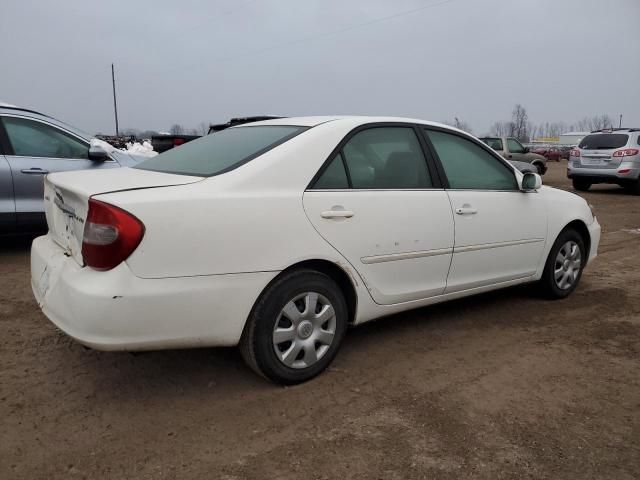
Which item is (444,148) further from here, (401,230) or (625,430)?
(625,430)

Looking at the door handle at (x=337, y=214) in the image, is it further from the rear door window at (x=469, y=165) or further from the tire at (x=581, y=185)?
the tire at (x=581, y=185)

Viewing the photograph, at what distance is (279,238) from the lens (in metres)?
2.74

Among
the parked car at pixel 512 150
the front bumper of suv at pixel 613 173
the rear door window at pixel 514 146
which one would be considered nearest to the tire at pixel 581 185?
the front bumper of suv at pixel 613 173

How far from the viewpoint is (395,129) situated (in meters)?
3.56

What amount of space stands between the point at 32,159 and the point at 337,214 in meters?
4.26

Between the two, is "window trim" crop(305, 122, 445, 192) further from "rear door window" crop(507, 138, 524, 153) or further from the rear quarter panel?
"rear door window" crop(507, 138, 524, 153)

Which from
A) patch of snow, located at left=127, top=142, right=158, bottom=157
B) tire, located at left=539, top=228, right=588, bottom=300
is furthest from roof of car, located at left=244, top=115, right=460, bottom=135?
patch of snow, located at left=127, top=142, right=158, bottom=157

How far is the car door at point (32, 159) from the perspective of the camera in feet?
18.5

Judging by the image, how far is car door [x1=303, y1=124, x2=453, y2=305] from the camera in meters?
3.00

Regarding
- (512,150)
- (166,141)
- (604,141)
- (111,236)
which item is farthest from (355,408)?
(512,150)

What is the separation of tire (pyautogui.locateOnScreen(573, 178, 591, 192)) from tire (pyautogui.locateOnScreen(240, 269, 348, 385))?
44.9 feet

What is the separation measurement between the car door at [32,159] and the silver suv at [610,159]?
12.7 m

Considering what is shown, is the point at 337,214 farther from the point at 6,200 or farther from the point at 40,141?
the point at 40,141

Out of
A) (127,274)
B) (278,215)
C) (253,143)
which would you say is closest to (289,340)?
(278,215)
